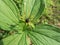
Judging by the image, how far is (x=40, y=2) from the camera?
63.6 inches

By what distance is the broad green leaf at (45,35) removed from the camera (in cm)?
143

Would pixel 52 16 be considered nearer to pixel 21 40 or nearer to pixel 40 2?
pixel 40 2

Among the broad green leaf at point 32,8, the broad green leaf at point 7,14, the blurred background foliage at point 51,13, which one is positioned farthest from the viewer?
the blurred background foliage at point 51,13

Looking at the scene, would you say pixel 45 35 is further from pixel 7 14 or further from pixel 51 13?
pixel 51 13

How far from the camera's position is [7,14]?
146 cm

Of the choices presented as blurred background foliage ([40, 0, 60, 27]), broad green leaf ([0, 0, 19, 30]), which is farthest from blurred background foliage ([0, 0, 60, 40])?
broad green leaf ([0, 0, 19, 30])

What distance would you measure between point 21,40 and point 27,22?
0.56 ft

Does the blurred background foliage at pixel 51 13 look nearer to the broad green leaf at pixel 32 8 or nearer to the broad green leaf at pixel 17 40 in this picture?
the broad green leaf at pixel 32 8

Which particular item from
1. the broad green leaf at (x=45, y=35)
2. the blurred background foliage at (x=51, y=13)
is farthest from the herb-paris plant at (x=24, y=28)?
the blurred background foliage at (x=51, y=13)

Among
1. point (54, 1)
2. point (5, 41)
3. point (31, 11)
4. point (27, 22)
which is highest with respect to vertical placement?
point (54, 1)

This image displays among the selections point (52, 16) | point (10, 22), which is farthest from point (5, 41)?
point (52, 16)

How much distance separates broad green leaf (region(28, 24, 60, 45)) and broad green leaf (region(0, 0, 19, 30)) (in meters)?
0.18

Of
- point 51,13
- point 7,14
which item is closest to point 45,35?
point 7,14

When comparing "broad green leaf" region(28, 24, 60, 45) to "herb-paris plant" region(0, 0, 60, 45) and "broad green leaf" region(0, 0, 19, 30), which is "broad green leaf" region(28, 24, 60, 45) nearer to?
"herb-paris plant" region(0, 0, 60, 45)
